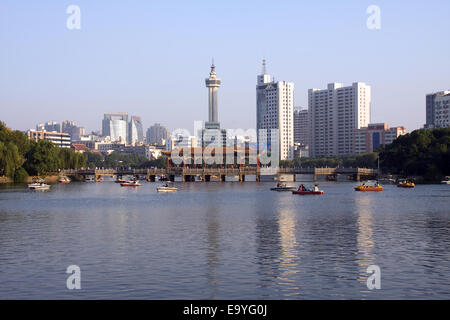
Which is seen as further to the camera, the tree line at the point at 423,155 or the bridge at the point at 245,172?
the bridge at the point at 245,172

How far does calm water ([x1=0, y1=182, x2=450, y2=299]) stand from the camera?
25.6m

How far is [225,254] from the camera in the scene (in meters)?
34.5

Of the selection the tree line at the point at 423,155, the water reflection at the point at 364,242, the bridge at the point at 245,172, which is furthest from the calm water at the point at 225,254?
the bridge at the point at 245,172

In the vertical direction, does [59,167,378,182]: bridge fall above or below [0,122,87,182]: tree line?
below

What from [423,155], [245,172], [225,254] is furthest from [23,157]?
[225,254]

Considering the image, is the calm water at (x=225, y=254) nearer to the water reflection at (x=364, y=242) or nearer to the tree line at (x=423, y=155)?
the water reflection at (x=364, y=242)

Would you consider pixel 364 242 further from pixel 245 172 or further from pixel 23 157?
pixel 245 172

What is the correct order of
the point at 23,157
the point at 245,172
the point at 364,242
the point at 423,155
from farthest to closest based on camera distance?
the point at 245,172
the point at 23,157
the point at 423,155
the point at 364,242

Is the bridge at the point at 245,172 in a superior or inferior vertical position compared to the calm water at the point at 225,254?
superior

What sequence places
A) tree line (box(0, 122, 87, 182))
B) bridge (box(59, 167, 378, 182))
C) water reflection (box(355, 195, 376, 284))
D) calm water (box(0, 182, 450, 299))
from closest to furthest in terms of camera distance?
1. calm water (box(0, 182, 450, 299))
2. water reflection (box(355, 195, 376, 284))
3. tree line (box(0, 122, 87, 182))
4. bridge (box(59, 167, 378, 182))

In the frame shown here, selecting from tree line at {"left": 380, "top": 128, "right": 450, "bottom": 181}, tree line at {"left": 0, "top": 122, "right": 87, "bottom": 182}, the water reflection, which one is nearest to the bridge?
tree line at {"left": 380, "top": 128, "right": 450, "bottom": 181}

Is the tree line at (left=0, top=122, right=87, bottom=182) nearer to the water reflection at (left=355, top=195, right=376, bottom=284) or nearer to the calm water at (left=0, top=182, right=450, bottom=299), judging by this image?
the calm water at (left=0, top=182, right=450, bottom=299)

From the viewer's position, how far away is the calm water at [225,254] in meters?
25.6

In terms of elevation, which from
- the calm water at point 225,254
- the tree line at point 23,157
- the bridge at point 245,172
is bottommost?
the calm water at point 225,254
